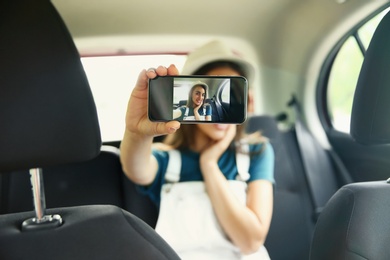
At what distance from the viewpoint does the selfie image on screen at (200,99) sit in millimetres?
794

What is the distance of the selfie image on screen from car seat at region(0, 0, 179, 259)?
134 mm

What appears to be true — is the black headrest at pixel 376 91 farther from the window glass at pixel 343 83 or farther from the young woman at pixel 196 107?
the young woman at pixel 196 107

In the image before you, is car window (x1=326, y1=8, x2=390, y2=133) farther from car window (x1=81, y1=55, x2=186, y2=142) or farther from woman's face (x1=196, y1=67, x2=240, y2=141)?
car window (x1=81, y1=55, x2=186, y2=142)

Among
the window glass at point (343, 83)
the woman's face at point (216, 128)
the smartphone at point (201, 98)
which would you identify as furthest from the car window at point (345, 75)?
the smartphone at point (201, 98)

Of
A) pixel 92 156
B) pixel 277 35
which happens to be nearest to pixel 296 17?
pixel 277 35

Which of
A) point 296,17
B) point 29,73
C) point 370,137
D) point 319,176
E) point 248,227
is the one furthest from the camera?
point 296,17

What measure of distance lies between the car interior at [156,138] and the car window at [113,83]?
0.08ft

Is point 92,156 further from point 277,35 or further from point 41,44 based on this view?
point 277,35

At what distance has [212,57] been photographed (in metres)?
1.16

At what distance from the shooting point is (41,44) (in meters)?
0.75

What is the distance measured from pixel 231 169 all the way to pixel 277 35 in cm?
49

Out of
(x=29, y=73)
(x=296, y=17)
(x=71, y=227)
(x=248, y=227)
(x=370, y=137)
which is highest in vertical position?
(x=296, y=17)

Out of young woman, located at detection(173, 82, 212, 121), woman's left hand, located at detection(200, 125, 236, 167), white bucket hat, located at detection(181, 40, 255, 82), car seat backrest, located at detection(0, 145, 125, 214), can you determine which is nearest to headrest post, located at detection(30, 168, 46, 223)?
car seat backrest, located at detection(0, 145, 125, 214)

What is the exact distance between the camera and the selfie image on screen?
0.79m
